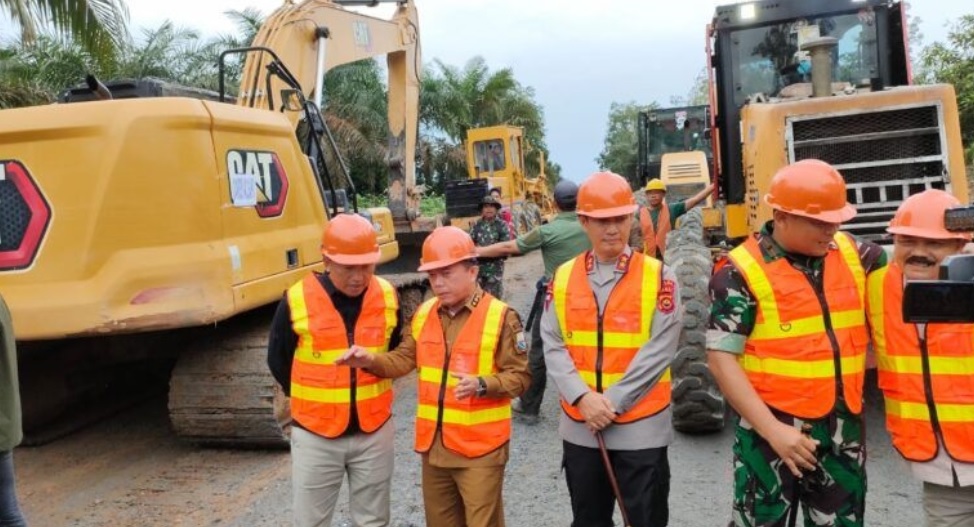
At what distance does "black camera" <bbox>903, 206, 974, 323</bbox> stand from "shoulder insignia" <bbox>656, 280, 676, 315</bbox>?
102 cm

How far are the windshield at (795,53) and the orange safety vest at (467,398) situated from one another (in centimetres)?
388

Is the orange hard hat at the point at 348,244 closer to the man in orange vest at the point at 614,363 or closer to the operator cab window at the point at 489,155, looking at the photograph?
the man in orange vest at the point at 614,363

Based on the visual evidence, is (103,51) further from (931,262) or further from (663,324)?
(931,262)

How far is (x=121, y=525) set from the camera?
4.65 meters

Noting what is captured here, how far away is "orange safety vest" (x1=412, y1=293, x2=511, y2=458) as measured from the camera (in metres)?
3.16

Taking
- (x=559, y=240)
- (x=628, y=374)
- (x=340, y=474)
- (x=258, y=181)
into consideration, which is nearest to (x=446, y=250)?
(x=628, y=374)

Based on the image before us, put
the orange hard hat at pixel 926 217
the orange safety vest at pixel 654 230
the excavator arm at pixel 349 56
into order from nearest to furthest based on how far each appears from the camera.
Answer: the orange hard hat at pixel 926 217
the orange safety vest at pixel 654 230
the excavator arm at pixel 349 56

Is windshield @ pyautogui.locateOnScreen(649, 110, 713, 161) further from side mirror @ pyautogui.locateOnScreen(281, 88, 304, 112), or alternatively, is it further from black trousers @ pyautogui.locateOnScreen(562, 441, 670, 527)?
black trousers @ pyautogui.locateOnScreen(562, 441, 670, 527)

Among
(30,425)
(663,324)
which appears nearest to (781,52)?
(663,324)

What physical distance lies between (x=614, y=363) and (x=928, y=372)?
1024mm

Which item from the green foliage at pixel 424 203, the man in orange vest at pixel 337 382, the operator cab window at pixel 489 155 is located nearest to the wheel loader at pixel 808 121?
the man in orange vest at pixel 337 382

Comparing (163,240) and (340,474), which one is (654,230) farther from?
(340,474)

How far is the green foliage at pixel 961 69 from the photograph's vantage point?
19.3m

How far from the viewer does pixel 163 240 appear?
15.7 feet
